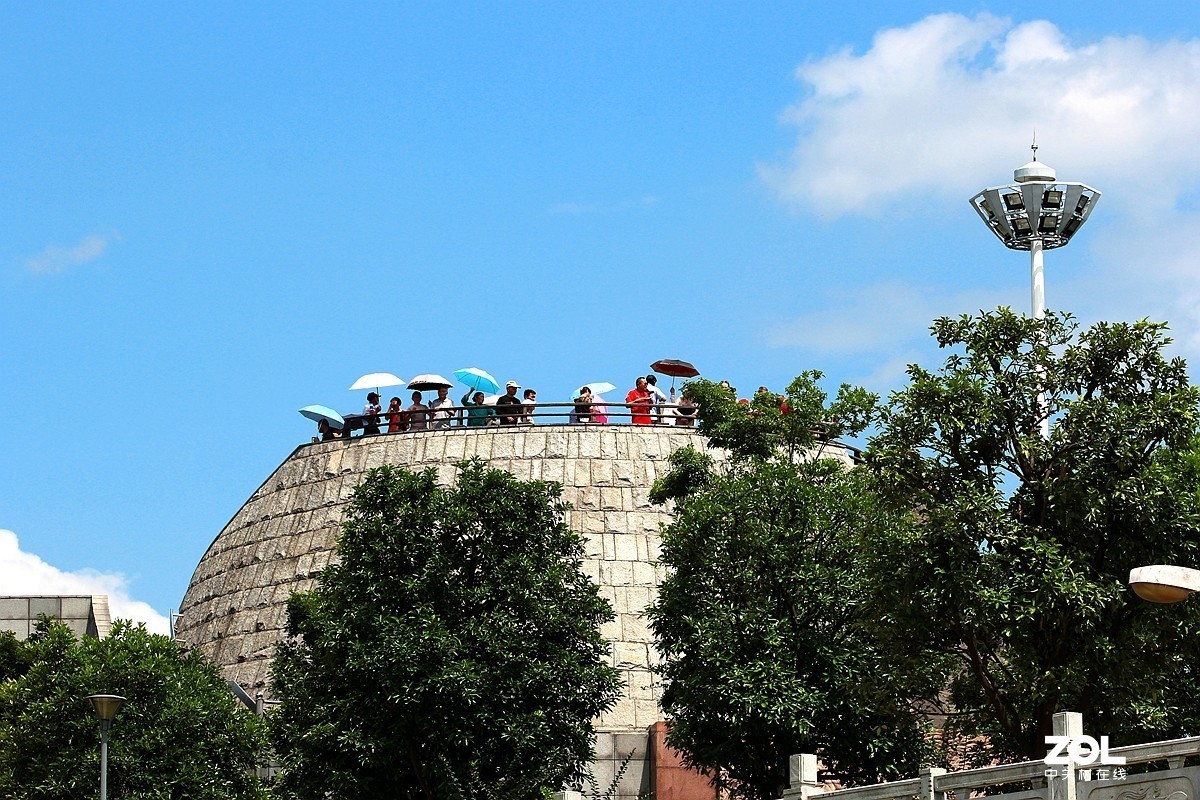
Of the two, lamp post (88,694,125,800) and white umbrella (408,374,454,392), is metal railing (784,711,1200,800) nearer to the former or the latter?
lamp post (88,694,125,800)

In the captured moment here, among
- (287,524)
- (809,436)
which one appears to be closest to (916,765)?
(809,436)

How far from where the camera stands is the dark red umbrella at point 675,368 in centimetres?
4547

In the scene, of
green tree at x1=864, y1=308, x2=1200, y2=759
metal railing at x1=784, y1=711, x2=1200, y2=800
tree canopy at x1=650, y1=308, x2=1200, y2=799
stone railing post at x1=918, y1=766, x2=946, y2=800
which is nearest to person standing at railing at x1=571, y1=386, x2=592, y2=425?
tree canopy at x1=650, y1=308, x2=1200, y2=799

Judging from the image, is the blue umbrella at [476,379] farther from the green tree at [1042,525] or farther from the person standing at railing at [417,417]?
the green tree at [1042,525]

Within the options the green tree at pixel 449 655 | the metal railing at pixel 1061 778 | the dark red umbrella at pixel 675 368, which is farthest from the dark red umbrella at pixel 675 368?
the metal railing at pixel 1061 778

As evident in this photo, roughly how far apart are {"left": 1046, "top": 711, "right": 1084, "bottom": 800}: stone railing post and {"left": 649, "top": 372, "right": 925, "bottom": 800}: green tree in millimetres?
9070

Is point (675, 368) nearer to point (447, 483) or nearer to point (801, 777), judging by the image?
point (447, 483)

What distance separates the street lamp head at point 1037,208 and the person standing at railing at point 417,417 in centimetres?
1683

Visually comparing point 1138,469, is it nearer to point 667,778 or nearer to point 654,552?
point 667,778

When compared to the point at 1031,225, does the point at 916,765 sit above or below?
below

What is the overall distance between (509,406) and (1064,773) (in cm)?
→ 2900

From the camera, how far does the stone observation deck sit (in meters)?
43.0

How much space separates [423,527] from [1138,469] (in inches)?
477

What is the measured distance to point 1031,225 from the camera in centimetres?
5041
